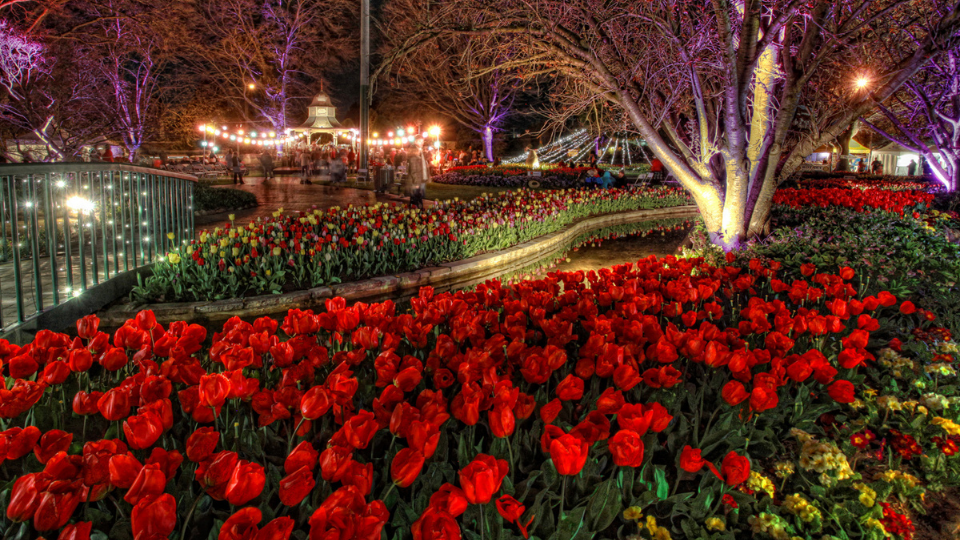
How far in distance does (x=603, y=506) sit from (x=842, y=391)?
3.72ft

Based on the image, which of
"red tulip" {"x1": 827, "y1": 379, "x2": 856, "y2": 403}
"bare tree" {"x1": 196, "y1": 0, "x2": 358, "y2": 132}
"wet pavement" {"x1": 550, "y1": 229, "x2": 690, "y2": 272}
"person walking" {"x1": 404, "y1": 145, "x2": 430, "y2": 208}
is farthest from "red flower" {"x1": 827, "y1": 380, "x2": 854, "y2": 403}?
"bare tree" {"x1": 196, "y1": 0, "x2": 358, "y2": 132}

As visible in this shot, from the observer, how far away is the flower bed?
5.86m

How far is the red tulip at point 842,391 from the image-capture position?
7.60 feet

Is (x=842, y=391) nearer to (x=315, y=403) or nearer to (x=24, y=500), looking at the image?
(x=315, y=403)

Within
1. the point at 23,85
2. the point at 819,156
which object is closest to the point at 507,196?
the point at 23,85

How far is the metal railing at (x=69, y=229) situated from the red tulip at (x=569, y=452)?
3908 millimetres

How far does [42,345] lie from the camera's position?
8.04ft

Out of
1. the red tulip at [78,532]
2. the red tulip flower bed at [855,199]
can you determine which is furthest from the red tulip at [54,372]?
the red tulip flower bed at [855,199]

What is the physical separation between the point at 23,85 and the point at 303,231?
1093 cm

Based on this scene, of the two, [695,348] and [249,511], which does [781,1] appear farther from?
[249,511]

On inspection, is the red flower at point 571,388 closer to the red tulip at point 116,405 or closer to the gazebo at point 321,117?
the red tulip at point 116,405

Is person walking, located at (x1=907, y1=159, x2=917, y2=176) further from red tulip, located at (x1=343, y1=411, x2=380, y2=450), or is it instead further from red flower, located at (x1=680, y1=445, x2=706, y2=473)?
red tulip, located at (x1=343, y1=411, x2=380, y2=450)

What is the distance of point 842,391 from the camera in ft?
7.64

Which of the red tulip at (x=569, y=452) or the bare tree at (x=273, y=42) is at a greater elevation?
the bare tree at (x=273, y=42)
